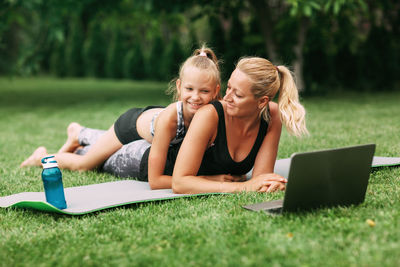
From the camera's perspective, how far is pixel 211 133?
3.17 m

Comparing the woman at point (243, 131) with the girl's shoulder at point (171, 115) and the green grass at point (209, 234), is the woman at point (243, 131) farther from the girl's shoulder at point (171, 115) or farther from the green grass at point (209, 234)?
the girl's shoulder at point (171, 115)

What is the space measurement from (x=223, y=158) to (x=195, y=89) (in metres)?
0.55

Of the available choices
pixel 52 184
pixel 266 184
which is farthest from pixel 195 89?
pixel 52 184

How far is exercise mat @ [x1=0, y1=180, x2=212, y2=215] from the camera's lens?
9.54ft

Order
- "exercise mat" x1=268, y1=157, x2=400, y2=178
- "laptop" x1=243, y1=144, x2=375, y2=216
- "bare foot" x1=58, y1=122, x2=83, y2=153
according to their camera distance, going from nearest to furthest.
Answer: "laptop" x1=243, y1=144, x2=375, y2=216 < "exercise mat" x1=268, y1=157, x2=400, y2=178 < "bare foot" x1=58, y1=122, x2=83, y2=153

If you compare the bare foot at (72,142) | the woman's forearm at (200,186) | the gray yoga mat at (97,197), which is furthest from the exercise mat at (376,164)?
the bare foot at (72,142)

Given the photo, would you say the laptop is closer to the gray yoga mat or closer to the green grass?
the green grass

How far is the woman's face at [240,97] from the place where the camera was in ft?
10.1

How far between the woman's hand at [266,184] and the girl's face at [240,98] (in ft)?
1.52

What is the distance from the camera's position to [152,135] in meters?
3.93

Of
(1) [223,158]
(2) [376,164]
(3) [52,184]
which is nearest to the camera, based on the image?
(3) [52,184]

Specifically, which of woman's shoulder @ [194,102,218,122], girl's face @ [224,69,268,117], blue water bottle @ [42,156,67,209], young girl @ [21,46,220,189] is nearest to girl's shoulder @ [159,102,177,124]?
young girl @ [21,46,220,189]

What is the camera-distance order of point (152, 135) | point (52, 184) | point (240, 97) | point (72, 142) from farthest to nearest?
point (72, 142) < point (152, 135) < point (240, 97) < point (52, 184)

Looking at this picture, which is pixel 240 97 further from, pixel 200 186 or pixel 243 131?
pixel 200 186
